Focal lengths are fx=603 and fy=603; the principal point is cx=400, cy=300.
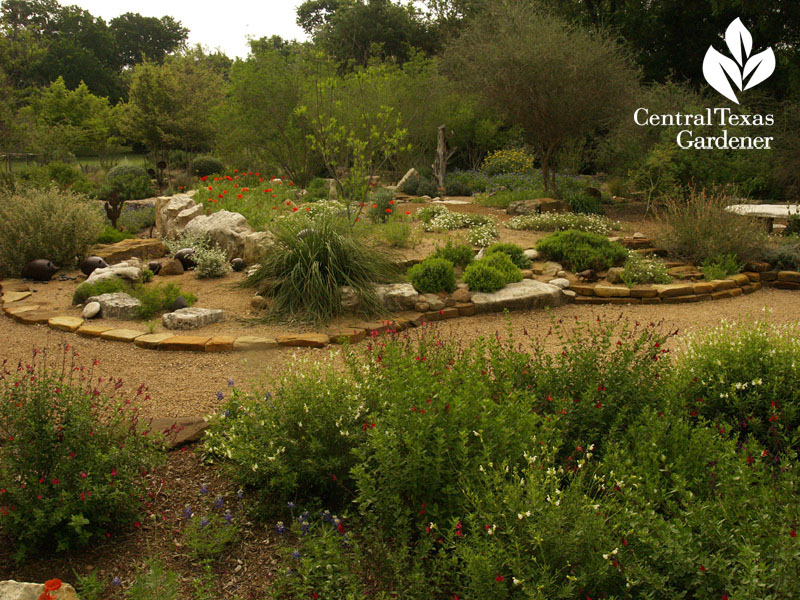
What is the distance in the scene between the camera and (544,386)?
11.0ft

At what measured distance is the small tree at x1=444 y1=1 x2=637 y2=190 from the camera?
461 inches

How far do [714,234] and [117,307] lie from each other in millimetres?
7621

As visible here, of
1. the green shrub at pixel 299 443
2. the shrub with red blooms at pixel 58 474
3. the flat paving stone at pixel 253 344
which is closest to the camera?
the shrub with red blooms at pixel 58 474

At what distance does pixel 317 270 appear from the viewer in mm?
6188

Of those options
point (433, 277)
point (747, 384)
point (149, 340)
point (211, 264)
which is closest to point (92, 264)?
point (211, 264)

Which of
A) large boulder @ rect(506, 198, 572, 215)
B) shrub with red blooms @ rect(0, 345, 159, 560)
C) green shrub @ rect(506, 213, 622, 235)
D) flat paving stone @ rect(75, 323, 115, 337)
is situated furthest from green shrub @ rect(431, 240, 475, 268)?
shrub with red blooms @ rect(0, 345, 159, 560)

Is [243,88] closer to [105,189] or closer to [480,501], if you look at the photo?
[105,189]

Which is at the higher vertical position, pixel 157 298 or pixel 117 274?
pixel 117 274

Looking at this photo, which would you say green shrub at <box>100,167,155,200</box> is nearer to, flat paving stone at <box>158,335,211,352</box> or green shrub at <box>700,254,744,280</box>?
flat paving stone at <box>158,335,211,352</box>

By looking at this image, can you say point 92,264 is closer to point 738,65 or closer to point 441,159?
point 441,159

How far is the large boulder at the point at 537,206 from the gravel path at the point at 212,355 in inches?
188

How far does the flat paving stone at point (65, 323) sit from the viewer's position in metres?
5.92

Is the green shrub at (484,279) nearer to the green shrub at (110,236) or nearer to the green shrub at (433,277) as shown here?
the green shrub at (433,277)

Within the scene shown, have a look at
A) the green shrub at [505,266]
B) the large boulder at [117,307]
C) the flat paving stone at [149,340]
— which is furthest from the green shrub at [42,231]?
the green shrub at [505,266]
